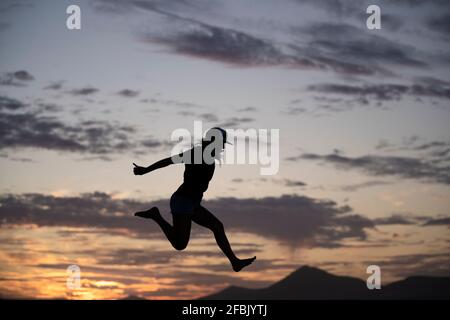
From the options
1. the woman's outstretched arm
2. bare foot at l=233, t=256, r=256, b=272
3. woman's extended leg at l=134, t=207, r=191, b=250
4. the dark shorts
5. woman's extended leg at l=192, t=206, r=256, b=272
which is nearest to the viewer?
the woman's outstretched arm

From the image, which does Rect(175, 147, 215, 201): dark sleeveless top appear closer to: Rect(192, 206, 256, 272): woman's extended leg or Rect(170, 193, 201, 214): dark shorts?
Rect(170, 193, 201, 214): dark shorts

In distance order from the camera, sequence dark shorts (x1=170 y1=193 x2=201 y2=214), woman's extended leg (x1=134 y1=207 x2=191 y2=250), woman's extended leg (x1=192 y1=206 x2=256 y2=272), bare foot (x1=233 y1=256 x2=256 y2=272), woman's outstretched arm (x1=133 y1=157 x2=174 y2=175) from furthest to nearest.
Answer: bare foot (x1=233 y1=256 x2=256 y2=272)
woman's extended leg (x1=192 y1=206 x2=256 y2=272)
woman's extended leg (x1=134 y1=207 x2=191 y2=250)
dark shorts (x1=170 y1=193 x2=201 y2=214)
woman's outstretched arm (x1=133 y1=157 x2=174 y2=175)

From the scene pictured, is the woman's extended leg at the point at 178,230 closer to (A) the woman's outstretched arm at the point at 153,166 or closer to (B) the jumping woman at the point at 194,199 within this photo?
(B) the jumping woman at the point at 194,199

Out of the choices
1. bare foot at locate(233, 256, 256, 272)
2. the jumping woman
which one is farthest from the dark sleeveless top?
bare foot at locate(233, 256, 256, 272)

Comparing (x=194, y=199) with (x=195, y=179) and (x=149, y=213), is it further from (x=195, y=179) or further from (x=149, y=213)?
(x=149, y=213)

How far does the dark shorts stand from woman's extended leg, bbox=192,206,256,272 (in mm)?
218

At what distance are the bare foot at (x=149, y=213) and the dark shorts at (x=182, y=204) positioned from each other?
816 millimetres

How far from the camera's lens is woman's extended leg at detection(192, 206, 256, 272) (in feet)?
43.4

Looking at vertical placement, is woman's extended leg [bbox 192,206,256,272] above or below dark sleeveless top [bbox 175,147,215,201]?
below
